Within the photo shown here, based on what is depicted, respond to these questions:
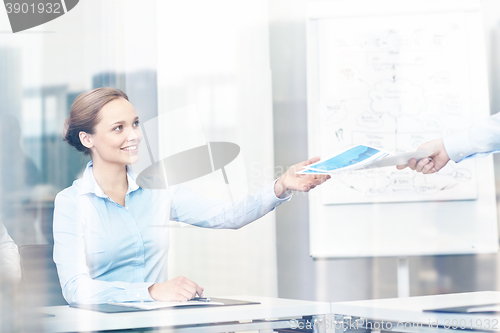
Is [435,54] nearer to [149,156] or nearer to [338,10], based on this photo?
[338,10]

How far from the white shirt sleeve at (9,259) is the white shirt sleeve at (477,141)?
55.5 inches

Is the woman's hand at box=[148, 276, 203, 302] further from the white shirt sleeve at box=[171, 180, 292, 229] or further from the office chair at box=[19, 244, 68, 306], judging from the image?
the white shirt sleeve at box=[171, 180, 292, 229]

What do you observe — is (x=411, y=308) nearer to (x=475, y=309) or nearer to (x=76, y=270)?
(x=475, y=309)

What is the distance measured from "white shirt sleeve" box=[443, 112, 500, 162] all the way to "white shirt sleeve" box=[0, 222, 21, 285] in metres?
1.41

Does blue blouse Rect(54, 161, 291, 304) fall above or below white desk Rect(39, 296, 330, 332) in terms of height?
above

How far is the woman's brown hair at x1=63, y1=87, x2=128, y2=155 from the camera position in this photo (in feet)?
4.89

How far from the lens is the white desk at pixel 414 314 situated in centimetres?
110

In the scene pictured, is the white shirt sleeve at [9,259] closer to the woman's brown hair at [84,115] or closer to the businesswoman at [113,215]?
the businesswoman at [113,215]

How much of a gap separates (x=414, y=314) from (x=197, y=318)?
1.75 feet

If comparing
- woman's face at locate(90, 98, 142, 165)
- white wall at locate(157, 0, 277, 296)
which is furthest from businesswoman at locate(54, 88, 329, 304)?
white wall at locate(157, 0, 277, 296)

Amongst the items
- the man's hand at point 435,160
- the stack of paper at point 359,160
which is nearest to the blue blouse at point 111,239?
the stack of paper at point 359,160

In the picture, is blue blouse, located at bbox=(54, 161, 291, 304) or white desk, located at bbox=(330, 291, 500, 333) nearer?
white desk, located at bbox=(330, 291, 500, 333)

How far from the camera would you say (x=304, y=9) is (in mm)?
2057

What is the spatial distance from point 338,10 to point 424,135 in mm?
602
